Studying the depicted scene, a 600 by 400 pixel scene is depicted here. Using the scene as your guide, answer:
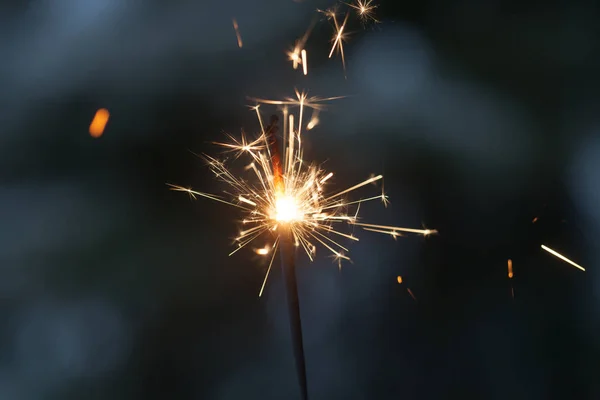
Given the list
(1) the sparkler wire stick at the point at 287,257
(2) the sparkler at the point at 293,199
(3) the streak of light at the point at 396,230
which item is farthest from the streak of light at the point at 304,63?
(3) the streak of light at the point at 396,230

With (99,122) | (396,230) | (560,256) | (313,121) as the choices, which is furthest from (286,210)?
(560,256)

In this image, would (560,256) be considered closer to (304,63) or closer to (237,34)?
(304,63)

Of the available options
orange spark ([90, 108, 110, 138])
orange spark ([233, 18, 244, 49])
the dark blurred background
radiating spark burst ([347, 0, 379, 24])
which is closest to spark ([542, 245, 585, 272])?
the dark blurred background

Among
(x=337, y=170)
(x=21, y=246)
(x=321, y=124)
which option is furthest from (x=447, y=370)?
(x=21, y=246)

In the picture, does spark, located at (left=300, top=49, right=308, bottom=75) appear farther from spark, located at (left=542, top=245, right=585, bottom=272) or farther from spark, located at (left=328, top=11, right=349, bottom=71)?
spark, located at (left=542, top=245, right=585, bottom=272)

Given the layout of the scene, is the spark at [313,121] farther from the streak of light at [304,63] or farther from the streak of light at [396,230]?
the streak of light at [396,230]
